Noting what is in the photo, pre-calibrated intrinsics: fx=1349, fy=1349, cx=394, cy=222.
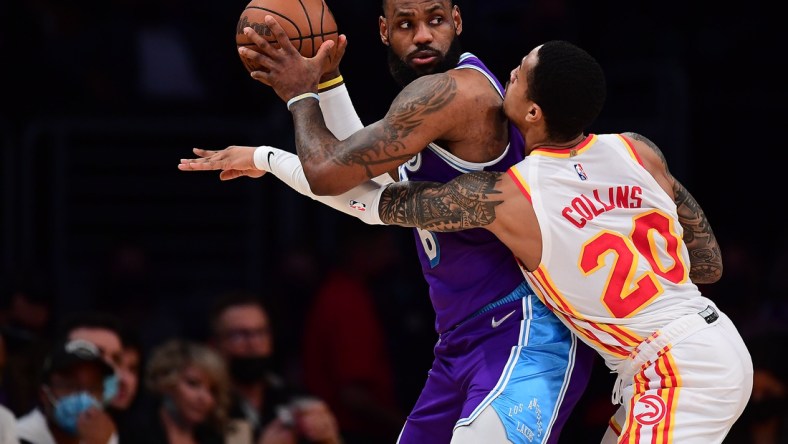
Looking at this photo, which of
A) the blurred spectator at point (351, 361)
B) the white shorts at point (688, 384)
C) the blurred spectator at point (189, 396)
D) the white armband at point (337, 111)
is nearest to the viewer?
the white shorts at point (688, 384)

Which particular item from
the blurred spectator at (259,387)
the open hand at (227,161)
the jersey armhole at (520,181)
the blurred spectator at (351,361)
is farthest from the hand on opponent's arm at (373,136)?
the blurred spectator at (351,361)

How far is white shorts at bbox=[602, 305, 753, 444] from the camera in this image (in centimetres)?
452

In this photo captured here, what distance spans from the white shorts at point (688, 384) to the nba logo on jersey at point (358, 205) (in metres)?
1.11

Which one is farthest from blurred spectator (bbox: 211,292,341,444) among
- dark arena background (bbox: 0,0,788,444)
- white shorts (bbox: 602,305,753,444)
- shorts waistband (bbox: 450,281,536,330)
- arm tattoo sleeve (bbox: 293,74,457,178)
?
white shorts (bbox: 602,305,753,444)

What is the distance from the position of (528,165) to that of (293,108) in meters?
0.89

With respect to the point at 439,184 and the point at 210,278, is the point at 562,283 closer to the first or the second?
the point at 439,184

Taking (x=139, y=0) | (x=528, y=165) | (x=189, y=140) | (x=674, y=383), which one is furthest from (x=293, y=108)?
(x=139, y=0)

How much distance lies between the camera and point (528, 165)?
4660 millimetres

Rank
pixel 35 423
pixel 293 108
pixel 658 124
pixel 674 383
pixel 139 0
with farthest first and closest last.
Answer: pixel 139 0, pixel 658 124, pixel 35 423, pixel 293 108, pixel 674 383

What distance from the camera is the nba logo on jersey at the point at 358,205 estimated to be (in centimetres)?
491

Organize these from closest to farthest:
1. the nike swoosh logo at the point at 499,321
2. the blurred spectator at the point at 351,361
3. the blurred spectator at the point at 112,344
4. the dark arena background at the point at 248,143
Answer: the nike swoosh logo at the point at 499,321 < the blurred spectator at the point at 112,344 < the blurred spectator at the point at 351,361 < the dark arena background at the point at 248,143

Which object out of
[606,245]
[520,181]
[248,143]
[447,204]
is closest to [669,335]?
[606,245]

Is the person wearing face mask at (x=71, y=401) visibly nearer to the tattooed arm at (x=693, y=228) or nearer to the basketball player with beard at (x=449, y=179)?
the basketball player with beard at (x=449, y=179)

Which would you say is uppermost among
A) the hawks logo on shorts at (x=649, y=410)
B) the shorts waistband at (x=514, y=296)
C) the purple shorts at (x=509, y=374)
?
the shorts waistband at (x=514, y=296)
